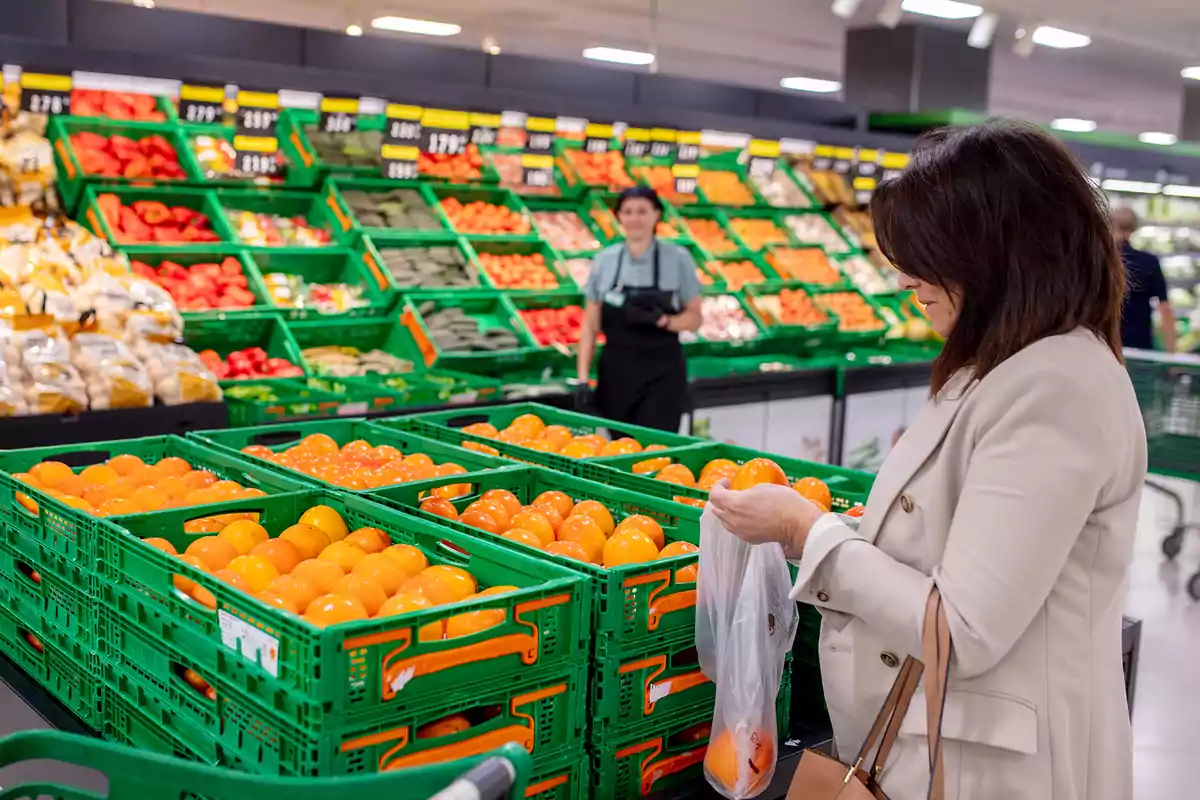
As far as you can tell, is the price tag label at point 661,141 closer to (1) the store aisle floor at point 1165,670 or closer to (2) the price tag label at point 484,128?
(2) the price tag label at point 484,128

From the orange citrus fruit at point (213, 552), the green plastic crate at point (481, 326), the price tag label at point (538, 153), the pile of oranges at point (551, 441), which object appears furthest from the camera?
the price tag label at point (538, 153)

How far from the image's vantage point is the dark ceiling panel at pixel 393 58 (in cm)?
665

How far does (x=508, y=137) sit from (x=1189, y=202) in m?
12.6

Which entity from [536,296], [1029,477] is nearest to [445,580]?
[1029,477]

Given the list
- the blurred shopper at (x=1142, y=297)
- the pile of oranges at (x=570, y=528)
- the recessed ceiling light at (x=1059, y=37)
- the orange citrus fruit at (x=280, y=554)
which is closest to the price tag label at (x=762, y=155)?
the blurred shopper at (x=1142, y=297)

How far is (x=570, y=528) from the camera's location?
2369mm

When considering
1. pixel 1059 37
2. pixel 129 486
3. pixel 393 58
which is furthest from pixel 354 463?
pixel 1059 37

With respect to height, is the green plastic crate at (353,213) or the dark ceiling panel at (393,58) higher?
the dark ceiling panel at (393,58)

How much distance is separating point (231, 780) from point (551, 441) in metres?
2.02

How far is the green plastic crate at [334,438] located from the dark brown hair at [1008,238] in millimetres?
1527

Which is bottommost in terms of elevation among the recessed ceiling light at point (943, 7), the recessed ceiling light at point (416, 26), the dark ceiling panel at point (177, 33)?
the dark ceiling panel at point (177, 33)

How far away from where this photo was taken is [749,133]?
27.3 ft

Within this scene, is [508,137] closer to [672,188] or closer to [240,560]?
[672,188]

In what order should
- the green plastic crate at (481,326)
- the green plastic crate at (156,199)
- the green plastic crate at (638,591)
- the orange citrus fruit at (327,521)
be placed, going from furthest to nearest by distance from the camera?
the green plastic crate at (481,326) → the green plastic crate at (156,199) → the orange citrus fruit at (327,521) → the green plastic crate at (638,591)
